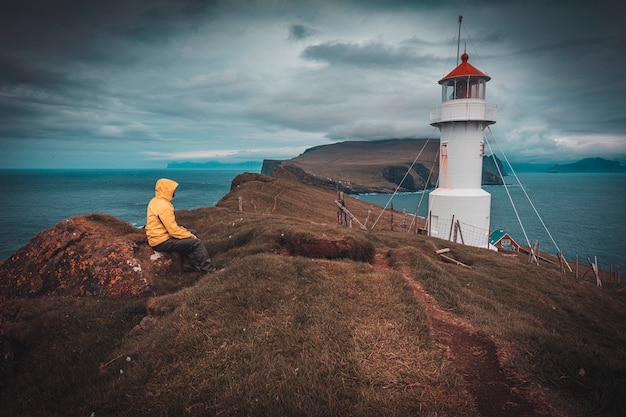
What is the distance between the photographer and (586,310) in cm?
1377

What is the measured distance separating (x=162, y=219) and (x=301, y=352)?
6.89m

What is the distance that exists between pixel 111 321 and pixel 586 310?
1732 cm

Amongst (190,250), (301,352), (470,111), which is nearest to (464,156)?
(470,111)

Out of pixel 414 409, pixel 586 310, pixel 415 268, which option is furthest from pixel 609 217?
pixel 414 409

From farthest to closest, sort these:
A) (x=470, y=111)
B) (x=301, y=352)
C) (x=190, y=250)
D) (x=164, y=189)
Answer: (x=470, y=111)
(x=190, y=250)
(x=164, y=189)
(x=301, y=352)

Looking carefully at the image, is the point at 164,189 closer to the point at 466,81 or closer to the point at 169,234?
the point at 169,234

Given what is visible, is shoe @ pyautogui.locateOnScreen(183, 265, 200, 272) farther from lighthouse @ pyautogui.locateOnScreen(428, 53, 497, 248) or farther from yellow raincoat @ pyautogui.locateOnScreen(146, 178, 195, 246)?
lighthouse @ pyautogui.locateOnScreen(428, 53, 497, 248)

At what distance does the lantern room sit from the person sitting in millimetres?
25499

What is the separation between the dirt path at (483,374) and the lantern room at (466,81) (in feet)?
81.5

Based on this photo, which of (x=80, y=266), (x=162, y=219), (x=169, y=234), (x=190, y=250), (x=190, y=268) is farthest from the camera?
(x=190, y=268)

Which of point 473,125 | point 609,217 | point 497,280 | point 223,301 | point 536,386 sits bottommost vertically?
point 609,217

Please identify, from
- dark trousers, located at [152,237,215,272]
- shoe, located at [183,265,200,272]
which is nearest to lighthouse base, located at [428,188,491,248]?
dark trousers, located at [152,237,215,272]

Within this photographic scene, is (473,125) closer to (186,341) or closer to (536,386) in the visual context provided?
(536,386)

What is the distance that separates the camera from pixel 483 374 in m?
6.08
